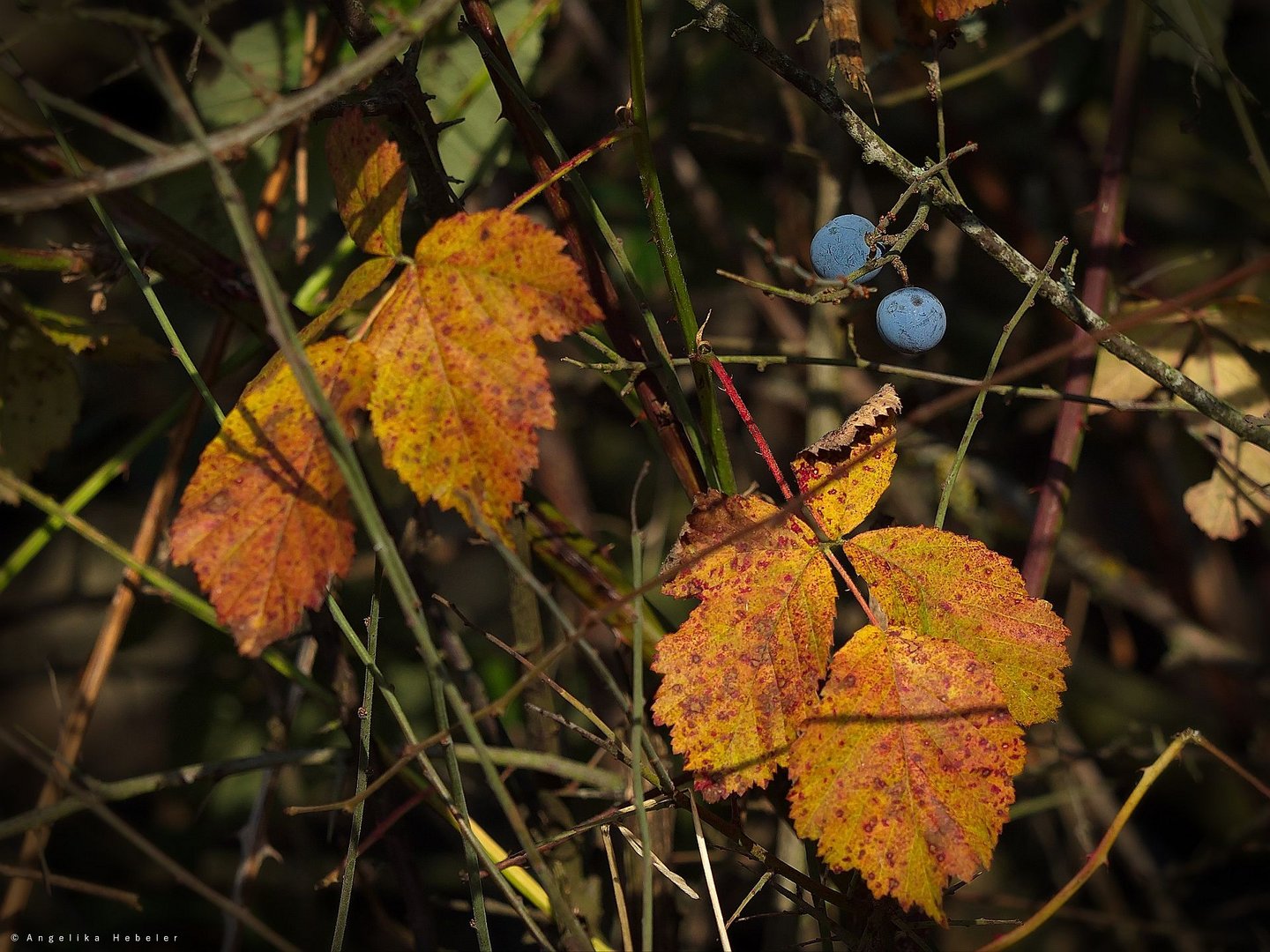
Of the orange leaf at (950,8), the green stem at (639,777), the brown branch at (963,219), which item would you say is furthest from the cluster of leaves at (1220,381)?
the green stem at (639,777)

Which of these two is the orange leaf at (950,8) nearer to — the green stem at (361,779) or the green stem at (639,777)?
the green stem at (639,777)

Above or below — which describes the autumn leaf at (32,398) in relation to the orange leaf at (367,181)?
below

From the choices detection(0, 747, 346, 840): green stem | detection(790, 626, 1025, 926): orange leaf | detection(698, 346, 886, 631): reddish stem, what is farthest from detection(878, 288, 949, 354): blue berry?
detection(0, 747, 346, 840): green stem

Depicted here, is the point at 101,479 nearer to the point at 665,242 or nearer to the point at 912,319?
the point at 665,242

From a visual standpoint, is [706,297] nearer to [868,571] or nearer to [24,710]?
[868,571]

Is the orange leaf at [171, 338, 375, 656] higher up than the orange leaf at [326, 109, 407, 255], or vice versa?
the orange leaf at [326, 109, 407, 255]

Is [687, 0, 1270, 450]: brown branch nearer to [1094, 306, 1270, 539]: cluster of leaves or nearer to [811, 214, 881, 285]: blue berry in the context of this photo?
[811, 214, 881, 285]: blue berry

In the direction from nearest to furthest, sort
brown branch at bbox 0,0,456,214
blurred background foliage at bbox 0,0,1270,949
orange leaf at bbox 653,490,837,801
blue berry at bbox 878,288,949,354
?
brown branch at bbox 0,0,456,214 → orange leaf at bbox 653,490,837,801 → blue berry at bbox 878,288,949,354 → blurred background foliage at bbox 0,0,1270,949
